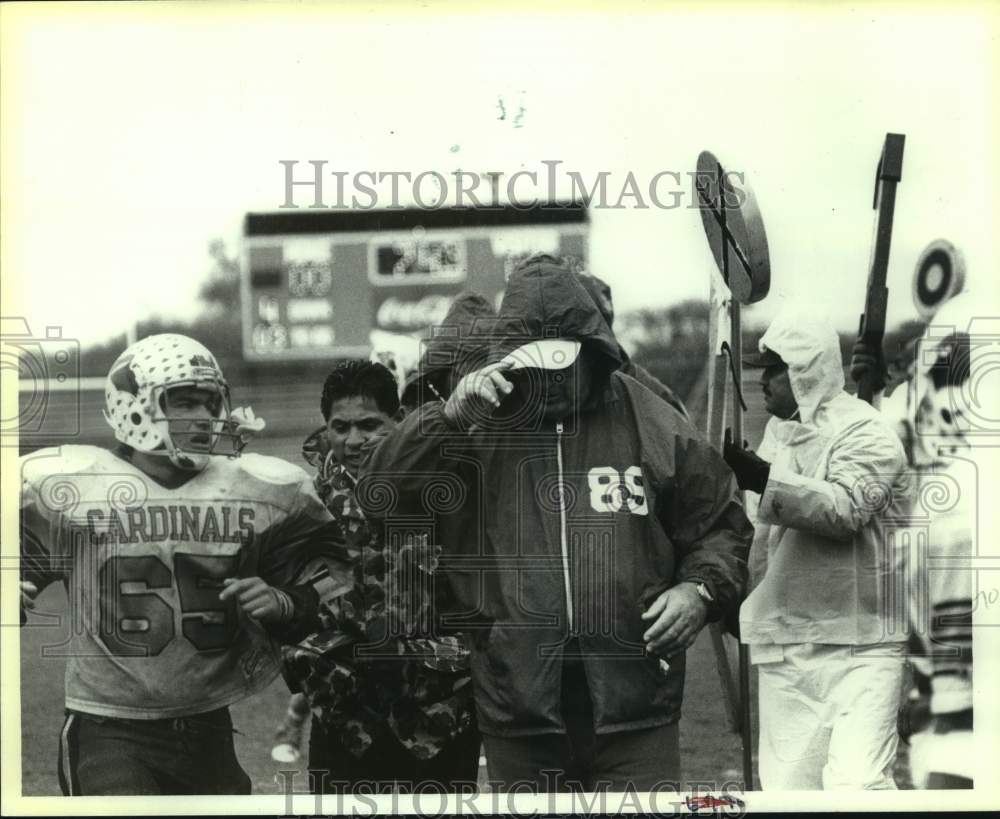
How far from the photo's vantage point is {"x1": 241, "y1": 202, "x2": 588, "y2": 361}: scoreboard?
430cm

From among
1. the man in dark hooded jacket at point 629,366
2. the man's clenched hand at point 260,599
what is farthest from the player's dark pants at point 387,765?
the man in dark hooded jacket at point 629,366

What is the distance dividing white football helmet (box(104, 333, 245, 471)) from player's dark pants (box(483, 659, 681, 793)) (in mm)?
1387

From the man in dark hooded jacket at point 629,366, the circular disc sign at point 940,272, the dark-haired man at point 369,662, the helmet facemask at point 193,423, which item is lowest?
the dark-haired man at point 369,662

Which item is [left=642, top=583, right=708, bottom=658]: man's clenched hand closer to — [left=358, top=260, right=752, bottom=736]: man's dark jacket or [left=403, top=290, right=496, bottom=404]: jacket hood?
[left=358, top=260, right=752, bottom=736]: man's dark jacket

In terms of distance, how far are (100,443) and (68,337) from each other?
390mm

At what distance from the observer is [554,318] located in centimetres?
417

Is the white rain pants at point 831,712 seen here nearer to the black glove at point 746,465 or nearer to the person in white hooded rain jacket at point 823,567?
the person in white hooded rain jacket at point 823,567

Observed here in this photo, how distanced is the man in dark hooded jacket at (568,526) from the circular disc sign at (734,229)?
51 cm

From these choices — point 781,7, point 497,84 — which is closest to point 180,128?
point 497,84

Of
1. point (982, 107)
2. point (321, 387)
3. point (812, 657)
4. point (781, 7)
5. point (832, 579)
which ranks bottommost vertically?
point (812, 657)

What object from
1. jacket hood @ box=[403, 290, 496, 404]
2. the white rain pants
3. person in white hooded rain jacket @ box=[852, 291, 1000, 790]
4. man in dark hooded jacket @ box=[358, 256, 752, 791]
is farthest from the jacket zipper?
person in white hooded rain jacket @ box=[852, 291, 1000, 790]

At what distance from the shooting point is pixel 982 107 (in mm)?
4418

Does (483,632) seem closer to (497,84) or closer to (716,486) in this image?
(716,486)

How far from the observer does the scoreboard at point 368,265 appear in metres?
4.30
